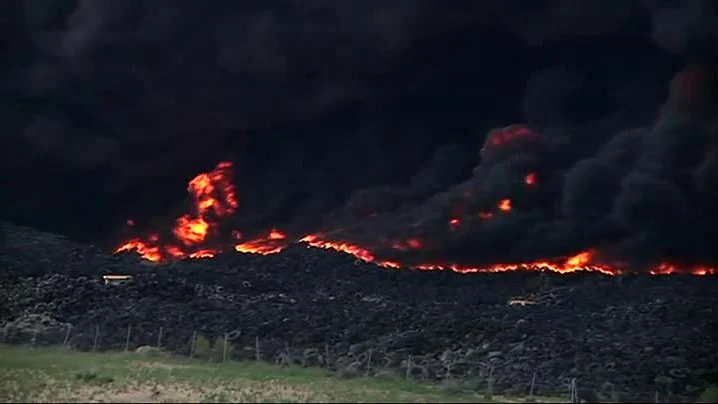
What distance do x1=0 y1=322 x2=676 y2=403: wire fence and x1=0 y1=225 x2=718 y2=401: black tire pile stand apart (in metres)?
0.19

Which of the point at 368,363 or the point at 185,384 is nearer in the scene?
the point at 185,384

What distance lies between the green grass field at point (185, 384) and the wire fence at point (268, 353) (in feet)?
6.85

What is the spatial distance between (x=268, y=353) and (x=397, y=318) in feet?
55.1

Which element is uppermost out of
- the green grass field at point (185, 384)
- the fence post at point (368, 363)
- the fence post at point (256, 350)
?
the fence post at point (256, 350)

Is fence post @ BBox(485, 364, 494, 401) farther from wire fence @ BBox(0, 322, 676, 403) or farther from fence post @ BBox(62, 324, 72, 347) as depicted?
fence post @ BBox(62, 324, 72, 347)

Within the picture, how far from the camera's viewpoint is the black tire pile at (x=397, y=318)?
60531 millimetres

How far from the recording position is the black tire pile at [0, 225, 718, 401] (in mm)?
60531

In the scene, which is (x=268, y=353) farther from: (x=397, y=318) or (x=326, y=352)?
(x=397, y=318)

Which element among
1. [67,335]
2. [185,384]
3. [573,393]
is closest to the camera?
[185,384]

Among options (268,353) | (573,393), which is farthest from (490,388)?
(268,353)

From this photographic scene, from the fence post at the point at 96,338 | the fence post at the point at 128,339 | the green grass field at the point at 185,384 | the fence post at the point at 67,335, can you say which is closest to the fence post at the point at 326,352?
the green grass field at the point at 185,384

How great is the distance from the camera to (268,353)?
220 ft

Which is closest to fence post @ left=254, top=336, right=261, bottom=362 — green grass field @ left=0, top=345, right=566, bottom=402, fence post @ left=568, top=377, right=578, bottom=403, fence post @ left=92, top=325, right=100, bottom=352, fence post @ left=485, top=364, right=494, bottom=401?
green grass field @ left=0, top=345, right=566, bottom=402

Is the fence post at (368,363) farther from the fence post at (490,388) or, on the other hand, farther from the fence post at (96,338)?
the fence post at (96,338)
